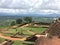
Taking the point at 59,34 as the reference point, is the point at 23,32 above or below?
below

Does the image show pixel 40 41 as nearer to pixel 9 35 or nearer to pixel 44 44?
pixel 44 44

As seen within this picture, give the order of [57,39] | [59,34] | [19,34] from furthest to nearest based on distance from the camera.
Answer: [19,34]
[59,34]
[57,39]

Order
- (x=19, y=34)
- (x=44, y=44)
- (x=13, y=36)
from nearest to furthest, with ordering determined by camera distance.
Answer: (x=44, y=44), (x=13, y=36), (x=19, y=34)

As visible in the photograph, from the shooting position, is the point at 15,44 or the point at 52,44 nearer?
the point at 52,44

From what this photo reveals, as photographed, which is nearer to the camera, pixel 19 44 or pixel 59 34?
pixel 59 34

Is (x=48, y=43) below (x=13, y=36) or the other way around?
the other way around

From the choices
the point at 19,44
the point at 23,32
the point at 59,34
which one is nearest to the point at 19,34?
the point at 23,32

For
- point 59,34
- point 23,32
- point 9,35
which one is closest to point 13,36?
point 9,35

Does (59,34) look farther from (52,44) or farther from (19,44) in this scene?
(19,44)

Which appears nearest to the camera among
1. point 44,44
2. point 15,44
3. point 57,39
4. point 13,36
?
point 44,44
